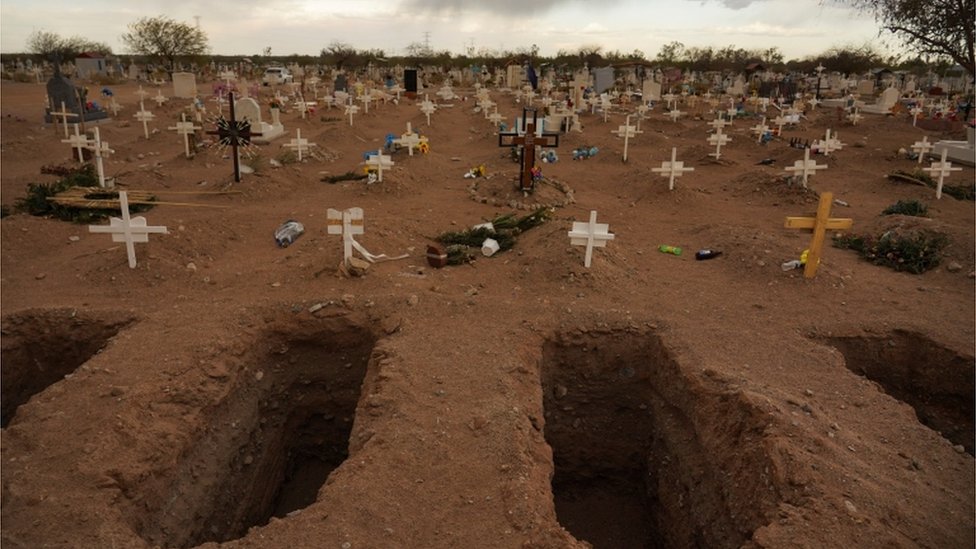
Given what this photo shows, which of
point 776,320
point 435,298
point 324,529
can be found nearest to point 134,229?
point 435,298

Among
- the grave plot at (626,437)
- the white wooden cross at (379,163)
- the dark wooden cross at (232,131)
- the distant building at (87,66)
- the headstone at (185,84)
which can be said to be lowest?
the grave plot at (626,437)

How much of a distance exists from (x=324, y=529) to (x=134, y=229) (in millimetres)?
6085

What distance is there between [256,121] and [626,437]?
17.7m

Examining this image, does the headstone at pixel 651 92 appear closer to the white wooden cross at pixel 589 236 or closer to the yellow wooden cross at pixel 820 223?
the yellow wooden cross at pixel 820 223

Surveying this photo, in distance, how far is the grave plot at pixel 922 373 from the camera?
6.98m

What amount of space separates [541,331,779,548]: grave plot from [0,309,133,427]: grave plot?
17.0 feet

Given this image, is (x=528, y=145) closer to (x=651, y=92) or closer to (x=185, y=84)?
(x=651, y=92)

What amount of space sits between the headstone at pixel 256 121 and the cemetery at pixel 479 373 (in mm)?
7525

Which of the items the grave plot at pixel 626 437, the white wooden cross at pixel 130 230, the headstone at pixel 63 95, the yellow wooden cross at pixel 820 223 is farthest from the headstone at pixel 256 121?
the yellow wooden cross at pixel 820 223

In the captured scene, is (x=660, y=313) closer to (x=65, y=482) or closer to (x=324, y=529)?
(x=324, y=529)

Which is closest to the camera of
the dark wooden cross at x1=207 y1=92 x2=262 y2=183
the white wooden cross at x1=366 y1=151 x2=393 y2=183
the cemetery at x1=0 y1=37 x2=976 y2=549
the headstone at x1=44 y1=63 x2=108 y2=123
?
the cemetery at x1=0 y1=37 x2=976 y2=549

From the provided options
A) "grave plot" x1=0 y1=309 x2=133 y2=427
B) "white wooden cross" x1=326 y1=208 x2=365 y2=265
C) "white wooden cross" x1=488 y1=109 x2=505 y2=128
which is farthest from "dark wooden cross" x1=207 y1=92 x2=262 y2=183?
"white wooden cross" x1=488 y1=109 x2=505 y2=128

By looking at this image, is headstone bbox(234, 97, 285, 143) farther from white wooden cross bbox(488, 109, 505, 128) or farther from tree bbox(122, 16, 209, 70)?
tree bbox(122, 16, 209, 70)

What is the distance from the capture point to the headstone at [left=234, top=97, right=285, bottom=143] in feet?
66.8
